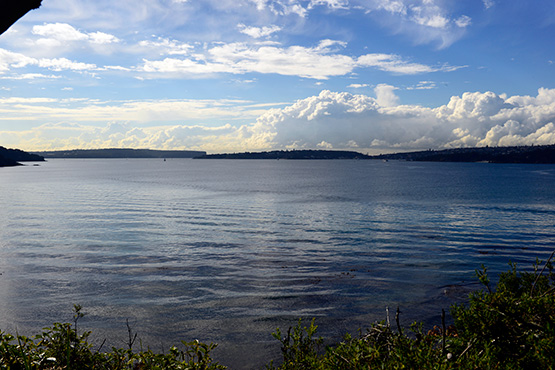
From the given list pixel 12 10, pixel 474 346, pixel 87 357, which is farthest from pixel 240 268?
pixel 12 10

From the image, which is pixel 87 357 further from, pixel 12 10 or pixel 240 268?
pixel 240 268

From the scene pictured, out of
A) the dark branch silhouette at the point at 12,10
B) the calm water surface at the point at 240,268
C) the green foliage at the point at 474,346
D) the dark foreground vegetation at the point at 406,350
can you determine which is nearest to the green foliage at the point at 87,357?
the dark foreground vegetation at the point at 406,350

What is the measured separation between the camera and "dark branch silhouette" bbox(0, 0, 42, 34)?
138 inches

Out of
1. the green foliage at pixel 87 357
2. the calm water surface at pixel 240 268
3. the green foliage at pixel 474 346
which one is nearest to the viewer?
the green foliage at pixel 87 357

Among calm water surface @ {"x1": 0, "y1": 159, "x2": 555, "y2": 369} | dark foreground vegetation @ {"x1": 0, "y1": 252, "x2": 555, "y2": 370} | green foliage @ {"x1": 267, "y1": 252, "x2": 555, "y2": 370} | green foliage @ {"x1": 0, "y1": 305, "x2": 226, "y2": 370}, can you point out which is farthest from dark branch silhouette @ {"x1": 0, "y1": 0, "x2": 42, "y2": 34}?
calm water surface @ {"x1": 0, "y1": 159, "x2": 555, "y2": 369}

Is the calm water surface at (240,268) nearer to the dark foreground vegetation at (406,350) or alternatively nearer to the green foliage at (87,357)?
the green foliage at (87,357)

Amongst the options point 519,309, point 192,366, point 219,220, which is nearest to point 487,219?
point 219,220

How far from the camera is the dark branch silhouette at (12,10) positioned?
3.51m

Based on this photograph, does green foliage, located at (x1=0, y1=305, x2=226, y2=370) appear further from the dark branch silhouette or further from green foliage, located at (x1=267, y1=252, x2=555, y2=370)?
the dark branch silhouette

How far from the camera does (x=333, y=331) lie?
1672 centimetres

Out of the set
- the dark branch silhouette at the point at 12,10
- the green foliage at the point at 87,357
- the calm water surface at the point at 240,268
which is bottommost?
the calm water surface at the point at 240,268

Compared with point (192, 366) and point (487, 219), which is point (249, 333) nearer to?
point (192, 366)

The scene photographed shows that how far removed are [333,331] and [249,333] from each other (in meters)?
3.70

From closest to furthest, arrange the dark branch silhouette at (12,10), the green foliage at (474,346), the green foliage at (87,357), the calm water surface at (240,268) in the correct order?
the dark branch silhouette at (12,10), the green foliage at (87,357), the green foliage at (474,346), the calm water surface at (240,268)
